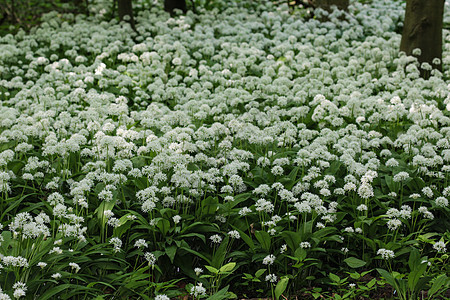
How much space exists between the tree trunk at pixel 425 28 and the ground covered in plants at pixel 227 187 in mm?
480

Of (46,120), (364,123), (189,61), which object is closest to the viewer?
(46,120)

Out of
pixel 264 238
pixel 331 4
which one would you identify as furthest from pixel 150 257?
pixel 331 4

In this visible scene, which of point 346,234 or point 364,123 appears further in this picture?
point 364,123

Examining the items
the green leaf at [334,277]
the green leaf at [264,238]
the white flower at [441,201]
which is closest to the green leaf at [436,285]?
the green leaf at [334,277]

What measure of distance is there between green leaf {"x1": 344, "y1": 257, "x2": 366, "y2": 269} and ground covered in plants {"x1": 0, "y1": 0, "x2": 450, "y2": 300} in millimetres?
13

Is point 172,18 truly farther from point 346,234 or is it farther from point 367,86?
point 346,234

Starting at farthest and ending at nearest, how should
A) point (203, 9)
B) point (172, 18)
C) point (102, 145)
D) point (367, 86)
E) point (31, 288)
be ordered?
point (203, 9)
point (172, 18)
point (367, 86)
point (102, 145)
point (31, 288)

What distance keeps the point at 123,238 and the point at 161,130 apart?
203 cm

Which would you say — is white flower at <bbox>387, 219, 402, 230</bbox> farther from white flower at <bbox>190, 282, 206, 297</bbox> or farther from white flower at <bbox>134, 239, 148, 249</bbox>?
white flower at <bbox>134, 239, 148, 249</bbox>

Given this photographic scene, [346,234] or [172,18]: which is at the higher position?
[172,18]

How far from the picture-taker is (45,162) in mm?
5090

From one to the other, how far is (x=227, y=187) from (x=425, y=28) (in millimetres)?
5953

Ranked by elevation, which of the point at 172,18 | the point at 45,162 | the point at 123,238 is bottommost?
the point at 123,238

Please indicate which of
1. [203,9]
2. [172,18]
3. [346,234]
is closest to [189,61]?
[172,18]
